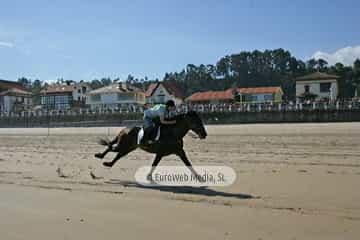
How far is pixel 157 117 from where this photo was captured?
1112 centimetres

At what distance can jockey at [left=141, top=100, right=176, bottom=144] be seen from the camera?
1097 centimetres

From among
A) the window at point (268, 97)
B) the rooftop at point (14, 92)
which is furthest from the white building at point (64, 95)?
the window at point (268, 97)

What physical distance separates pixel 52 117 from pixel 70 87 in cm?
4451

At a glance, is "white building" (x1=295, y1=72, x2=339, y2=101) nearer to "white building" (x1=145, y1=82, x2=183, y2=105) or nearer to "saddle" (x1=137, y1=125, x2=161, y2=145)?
"white building" (x1=145, y1=82, x2=183, y2=105)

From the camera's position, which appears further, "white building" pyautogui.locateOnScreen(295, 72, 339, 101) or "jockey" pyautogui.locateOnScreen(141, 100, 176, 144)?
"white building" pyautogui.locateOnScreen(295, 72, 339, 101)

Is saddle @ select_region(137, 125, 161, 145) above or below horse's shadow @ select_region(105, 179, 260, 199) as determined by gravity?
above

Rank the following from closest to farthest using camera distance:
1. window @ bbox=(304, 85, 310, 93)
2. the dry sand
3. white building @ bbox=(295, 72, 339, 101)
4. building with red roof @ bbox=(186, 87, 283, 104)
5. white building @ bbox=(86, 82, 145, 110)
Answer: the dry sand < white building @ bbox=(295, 72, 339, 101) < window @ bbox=(304, 85, 310, 93) < building with red roof @ bbox=(186, 87, 283, 104) < white building @ bbox=(86, 82, 145, 110)

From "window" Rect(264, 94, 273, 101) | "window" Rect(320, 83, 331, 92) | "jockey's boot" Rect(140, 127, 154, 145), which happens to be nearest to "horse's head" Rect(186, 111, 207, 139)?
"jockey's boot" Rect(140, 127, 154, 145)

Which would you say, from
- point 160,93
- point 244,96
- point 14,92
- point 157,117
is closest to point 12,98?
point 14,92

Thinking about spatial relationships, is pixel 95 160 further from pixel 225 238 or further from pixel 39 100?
pixel 39 100

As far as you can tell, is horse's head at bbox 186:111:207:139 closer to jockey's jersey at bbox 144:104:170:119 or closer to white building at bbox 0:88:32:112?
jockey's jersey at bbox 144:104:170:119

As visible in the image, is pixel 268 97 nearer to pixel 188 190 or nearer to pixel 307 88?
pixel 307 88

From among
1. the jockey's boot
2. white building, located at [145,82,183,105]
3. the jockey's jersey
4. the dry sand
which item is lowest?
the dry sand

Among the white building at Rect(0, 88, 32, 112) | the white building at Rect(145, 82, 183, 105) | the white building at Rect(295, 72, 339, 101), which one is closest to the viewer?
the white building at Rect(295, 72, 339, 101)
